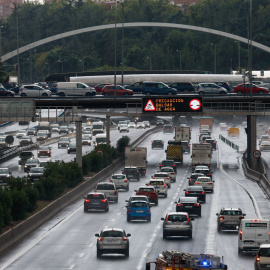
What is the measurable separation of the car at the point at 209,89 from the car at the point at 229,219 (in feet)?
174

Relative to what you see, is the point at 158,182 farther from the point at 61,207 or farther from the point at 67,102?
the point at 67,102

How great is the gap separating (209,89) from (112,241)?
64.5m

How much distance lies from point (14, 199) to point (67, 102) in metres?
36.6

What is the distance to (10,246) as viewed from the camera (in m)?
40.6

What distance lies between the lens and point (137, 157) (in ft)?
288

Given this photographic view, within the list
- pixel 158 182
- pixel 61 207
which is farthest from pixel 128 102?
pixel 61 207

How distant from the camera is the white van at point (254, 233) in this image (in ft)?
120

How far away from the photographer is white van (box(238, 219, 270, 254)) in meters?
36.5

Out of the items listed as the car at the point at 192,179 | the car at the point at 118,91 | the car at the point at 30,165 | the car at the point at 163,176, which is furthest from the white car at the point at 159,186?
the car at the point at 118,91

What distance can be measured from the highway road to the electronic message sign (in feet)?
25.7

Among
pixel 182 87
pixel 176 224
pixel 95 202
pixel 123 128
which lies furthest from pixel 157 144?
pixel 176 224

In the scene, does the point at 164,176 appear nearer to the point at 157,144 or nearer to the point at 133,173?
the point at 133,173

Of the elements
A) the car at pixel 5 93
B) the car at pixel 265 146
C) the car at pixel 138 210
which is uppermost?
the car at pixel 5 93

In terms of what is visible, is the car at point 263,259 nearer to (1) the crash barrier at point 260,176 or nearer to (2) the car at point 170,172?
(1) the crash barrier at point 260,176
